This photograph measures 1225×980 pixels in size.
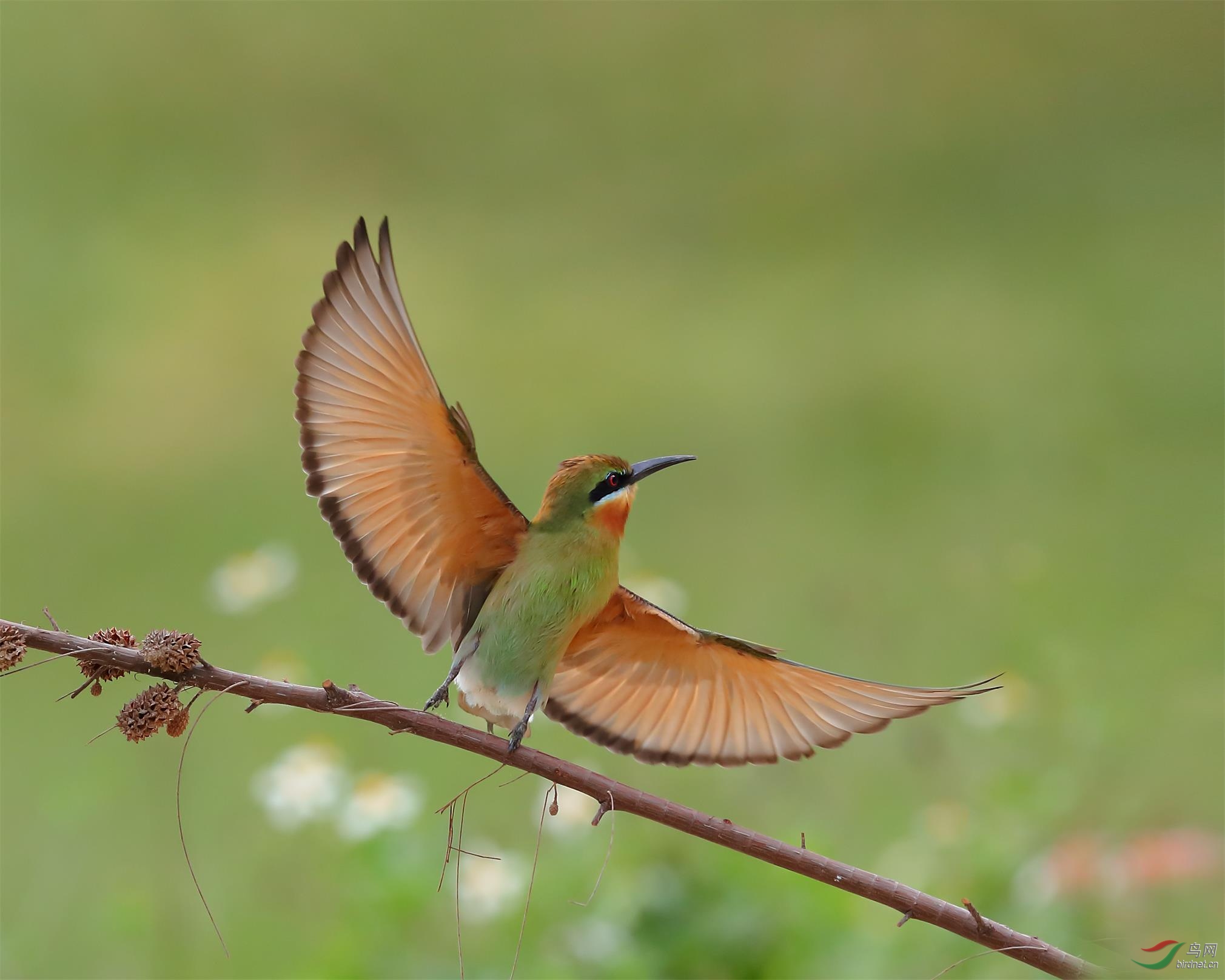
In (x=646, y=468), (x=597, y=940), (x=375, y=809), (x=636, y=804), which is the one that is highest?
(x=646, y=468)

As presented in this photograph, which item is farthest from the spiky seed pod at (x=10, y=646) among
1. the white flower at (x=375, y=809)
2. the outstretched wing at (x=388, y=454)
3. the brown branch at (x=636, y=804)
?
the white flower at (x=375, y=809)

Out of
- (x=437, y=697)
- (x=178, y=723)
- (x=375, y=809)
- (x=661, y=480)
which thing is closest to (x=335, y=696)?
(x=178, y=723)

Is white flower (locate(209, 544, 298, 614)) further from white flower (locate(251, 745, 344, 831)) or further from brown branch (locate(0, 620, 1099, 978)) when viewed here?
brown branch (locate(0, 620, 1099, 978))

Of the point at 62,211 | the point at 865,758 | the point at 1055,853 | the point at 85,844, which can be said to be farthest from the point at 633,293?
the point at 1055,853

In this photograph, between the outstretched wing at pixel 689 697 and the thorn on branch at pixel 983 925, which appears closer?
the thorn on branch at pixel 983 925

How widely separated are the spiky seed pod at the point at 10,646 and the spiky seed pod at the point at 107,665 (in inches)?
1.1

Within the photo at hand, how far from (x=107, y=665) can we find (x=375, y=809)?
643mm

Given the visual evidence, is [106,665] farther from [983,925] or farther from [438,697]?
[983,925]

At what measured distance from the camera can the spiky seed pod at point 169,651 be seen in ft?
1.84

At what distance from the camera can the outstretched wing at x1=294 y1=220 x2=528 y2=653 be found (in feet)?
Result: 2.67

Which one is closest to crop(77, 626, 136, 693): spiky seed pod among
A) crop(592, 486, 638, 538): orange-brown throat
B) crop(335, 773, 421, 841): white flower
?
crop(592, 486, 638, 538): orange-brown throat

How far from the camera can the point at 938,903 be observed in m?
0.61

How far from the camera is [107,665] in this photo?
56 centimetres

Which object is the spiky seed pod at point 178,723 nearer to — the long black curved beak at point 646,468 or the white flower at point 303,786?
the long black curved beak at point 646,468
